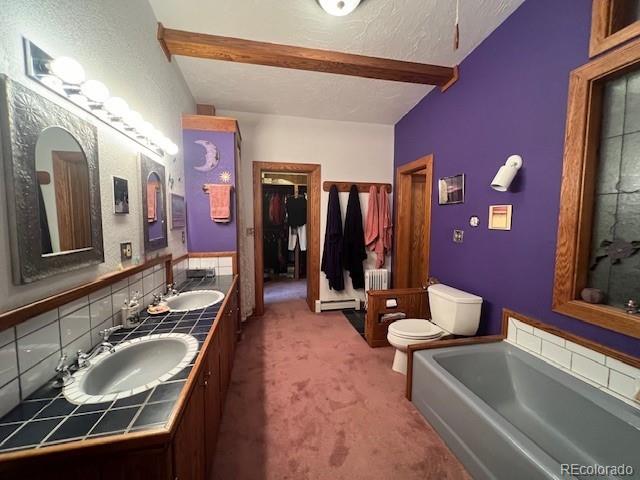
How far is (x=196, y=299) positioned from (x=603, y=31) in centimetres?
279

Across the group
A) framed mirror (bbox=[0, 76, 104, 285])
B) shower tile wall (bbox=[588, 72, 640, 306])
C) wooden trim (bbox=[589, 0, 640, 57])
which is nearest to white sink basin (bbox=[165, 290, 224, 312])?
framed mirror (bbox=[0, 76, 104, 285])

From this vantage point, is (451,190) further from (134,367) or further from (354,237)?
(134,367)

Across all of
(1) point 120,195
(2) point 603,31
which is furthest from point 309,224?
(2) point 603,31

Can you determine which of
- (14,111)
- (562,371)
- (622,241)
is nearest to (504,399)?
(562,371)

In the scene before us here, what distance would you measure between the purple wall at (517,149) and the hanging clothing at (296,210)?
272 centimetres

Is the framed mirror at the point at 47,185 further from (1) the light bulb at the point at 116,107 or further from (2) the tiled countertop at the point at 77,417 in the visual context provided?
→ (2) the tiled countertop at the point at 77,417

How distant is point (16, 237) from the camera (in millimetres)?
712

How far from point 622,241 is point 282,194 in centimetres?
432

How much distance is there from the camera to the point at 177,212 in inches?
82.0

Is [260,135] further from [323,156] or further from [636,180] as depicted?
[636,180]

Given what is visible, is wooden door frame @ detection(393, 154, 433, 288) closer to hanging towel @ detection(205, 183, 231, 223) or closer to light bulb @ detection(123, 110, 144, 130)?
hanging towel @ detection(205, 183, 231, 223)

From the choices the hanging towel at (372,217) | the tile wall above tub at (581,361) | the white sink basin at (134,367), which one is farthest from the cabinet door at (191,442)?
the hanging towel at (372,217)

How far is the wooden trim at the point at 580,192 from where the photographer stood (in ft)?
3.90

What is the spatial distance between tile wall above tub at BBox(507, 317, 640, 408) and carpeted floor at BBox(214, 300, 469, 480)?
795 millimetres
